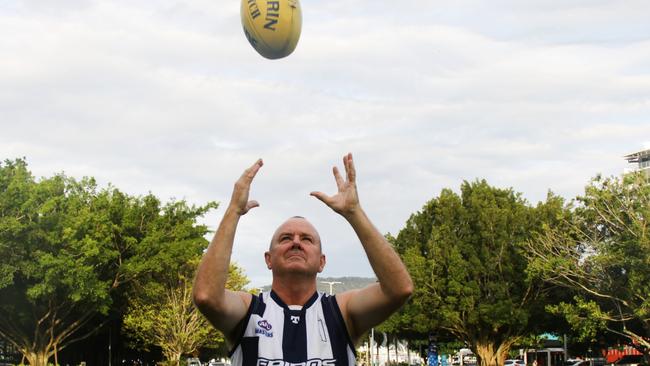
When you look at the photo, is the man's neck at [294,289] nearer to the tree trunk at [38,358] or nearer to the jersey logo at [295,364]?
the jersey logo at [295,364]

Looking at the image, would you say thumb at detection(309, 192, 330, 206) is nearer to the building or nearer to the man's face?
the man's face

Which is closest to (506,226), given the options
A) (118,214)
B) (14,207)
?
(118,214)

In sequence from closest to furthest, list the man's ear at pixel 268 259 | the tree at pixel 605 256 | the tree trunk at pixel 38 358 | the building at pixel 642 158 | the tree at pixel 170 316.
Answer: the man's ear at pixel 268 259, the tree at pixel 605 256, the tree trunk at pixel 38 358, the tree at pixel 170 316, the building at pixel 642 158

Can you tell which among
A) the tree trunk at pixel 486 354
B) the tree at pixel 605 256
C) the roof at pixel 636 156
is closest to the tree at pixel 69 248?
the tree trunk at pixel 486 354

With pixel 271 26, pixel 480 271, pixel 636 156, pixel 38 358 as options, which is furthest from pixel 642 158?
pixel 271 26

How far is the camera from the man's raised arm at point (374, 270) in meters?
4.74

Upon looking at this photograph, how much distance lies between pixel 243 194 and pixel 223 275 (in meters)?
0.45

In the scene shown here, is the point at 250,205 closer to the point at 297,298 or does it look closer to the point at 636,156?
the point at 297,298

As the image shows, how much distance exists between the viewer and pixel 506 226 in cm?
5003

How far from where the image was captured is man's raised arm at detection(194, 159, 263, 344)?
466 centimetres

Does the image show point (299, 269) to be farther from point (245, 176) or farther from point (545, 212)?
point (545, 212)

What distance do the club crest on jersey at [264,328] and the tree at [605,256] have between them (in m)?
35.4

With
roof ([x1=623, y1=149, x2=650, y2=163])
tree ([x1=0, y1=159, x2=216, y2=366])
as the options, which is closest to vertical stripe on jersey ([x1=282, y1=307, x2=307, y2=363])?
tree ([x1=0, y1=159, x2=216, y2=366])

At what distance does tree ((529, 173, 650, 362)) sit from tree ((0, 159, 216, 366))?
20.3 metres
